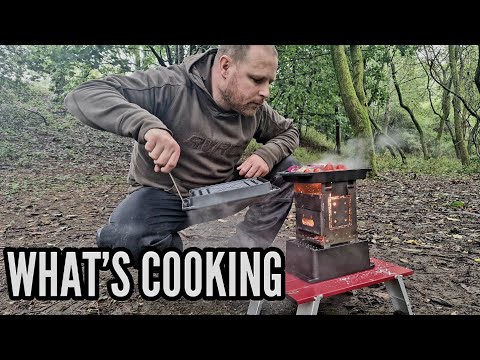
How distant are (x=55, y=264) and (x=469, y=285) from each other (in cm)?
187

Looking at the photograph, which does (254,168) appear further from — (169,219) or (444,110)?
(444,110)

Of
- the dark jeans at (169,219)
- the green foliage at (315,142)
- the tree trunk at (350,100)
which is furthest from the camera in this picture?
the green foliage at (315,142)

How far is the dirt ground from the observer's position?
4.87ft

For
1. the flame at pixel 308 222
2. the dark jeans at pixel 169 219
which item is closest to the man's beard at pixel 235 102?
the dark jeans at pixel 169 219

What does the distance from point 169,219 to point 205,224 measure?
1.29 meters

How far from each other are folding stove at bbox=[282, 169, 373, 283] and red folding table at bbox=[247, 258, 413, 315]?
4cm

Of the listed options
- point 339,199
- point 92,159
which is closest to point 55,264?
point 339,199

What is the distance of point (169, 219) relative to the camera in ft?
4.99

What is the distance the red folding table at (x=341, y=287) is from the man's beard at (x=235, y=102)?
2.41 ft

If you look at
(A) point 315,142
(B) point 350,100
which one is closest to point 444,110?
(A) point 315,142

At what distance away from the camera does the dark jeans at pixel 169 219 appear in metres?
1.39

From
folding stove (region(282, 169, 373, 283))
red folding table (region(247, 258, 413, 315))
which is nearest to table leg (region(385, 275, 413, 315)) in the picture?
red folding table (region(247, 258, 413, 315))

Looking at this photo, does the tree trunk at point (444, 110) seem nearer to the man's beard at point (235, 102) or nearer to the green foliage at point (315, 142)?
the green foliage at point (315, 142)

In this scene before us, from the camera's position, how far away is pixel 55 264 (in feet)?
4.69
